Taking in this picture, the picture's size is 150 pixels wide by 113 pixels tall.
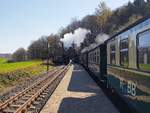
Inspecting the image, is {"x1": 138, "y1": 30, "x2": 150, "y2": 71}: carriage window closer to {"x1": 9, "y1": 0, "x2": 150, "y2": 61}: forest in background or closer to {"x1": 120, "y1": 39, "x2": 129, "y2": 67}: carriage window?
{"x1": 120, "y1": 39, "x2": 129, "y2": 67}: carriage window

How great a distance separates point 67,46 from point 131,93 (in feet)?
245

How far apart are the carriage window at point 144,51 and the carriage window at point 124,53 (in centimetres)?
191

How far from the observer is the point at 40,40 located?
149250 mm

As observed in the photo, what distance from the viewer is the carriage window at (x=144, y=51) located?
8.09 meters

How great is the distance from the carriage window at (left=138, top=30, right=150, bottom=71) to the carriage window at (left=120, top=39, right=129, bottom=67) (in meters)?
1.91

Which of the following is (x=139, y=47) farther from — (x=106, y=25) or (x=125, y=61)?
(x=106, y=25)

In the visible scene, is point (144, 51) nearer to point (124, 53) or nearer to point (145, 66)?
point (145, 66)

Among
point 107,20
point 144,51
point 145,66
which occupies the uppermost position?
point 107,20

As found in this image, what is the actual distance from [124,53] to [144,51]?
302 cm

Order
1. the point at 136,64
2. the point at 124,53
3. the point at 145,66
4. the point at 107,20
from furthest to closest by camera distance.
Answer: the point at 107,20 < the point at 124,53 < the point at 136,64 < the point at 145,66

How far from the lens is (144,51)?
27.7ft

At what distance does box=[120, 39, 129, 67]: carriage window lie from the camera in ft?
36.0

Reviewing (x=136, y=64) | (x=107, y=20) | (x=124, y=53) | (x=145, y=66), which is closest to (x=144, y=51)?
(x=145, y=66)

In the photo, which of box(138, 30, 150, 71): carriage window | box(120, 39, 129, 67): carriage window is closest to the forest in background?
box(120, 39, 129, 67): carriage window
